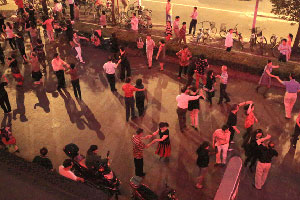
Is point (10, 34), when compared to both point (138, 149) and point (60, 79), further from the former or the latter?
point (138, 149)

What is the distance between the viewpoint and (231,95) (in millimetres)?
11758

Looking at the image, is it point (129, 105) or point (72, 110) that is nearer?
point (129, 105)

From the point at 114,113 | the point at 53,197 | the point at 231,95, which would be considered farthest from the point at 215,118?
the point at 53,197

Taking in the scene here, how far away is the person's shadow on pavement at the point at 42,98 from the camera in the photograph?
1127 cm

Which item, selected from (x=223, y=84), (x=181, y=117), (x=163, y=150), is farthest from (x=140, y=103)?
(x=223, y=84)

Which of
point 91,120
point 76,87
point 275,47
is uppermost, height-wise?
point 275,47

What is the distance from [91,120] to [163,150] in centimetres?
320

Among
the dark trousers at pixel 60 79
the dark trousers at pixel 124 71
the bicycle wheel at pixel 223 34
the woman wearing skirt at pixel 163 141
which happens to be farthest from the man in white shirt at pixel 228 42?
the woman wearing skirt at pixel 163 141

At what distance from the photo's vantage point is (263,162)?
746 centimetres

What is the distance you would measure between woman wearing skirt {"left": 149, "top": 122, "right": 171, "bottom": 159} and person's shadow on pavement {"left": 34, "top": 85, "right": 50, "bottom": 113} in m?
4.73

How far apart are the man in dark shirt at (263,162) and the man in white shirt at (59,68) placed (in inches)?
280

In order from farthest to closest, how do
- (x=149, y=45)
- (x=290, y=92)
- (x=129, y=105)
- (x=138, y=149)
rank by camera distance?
(x=149, y=45), (x=129, y=105), (x=290, y=92), (x=138, y=149)

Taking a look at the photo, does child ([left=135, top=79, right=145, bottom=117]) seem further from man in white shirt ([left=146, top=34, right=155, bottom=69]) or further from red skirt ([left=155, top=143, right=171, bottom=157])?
Answer: man in white shirt ([left=146, top=34, right=155, bottom=69])

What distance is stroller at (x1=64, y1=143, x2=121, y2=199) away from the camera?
6.92 meters
